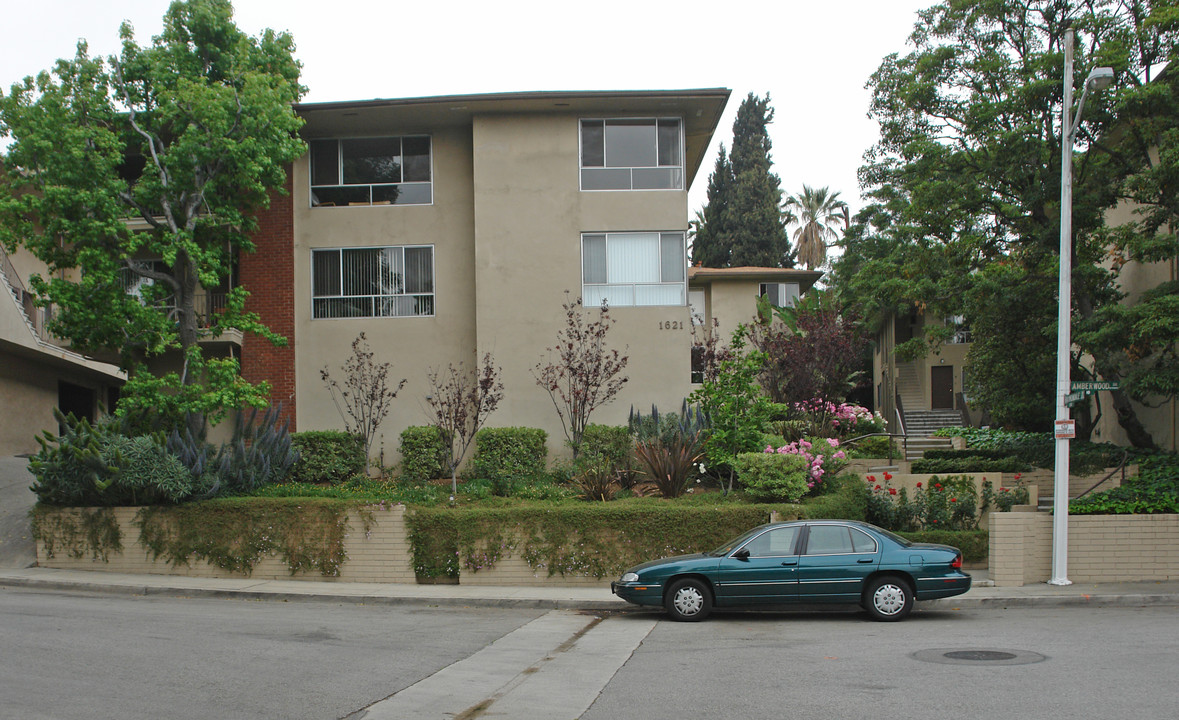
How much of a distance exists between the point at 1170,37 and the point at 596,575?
648 inches

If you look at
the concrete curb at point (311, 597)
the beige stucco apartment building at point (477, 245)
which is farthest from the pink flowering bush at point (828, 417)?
the concrete curb at point (311, 597)

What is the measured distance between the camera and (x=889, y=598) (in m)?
12.3

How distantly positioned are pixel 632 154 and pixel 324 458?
10508 mm

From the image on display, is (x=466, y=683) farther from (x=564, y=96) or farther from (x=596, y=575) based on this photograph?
(x=564, y=96)

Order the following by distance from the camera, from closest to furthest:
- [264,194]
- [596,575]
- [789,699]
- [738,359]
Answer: [789,699] < [596,575] < [738,359] < [264,194]

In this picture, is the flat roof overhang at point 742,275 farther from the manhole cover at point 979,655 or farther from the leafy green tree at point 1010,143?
the manhole cover at point 979,655

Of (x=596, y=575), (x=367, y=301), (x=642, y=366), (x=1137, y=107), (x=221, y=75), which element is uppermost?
(x=221, y=75)

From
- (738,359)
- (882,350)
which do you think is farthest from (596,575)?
(882,350)

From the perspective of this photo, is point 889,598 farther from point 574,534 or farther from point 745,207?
point 745,207

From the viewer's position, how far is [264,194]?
67.0 feet

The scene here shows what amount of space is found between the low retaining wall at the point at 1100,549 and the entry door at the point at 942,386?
28.8 meters

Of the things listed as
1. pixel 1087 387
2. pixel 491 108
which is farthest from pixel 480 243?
pixel 1087 387

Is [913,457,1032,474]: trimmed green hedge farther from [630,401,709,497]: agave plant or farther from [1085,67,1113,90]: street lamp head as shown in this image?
[1085,67,1113,90]: street lamp head

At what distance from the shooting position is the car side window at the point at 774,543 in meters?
12.6
